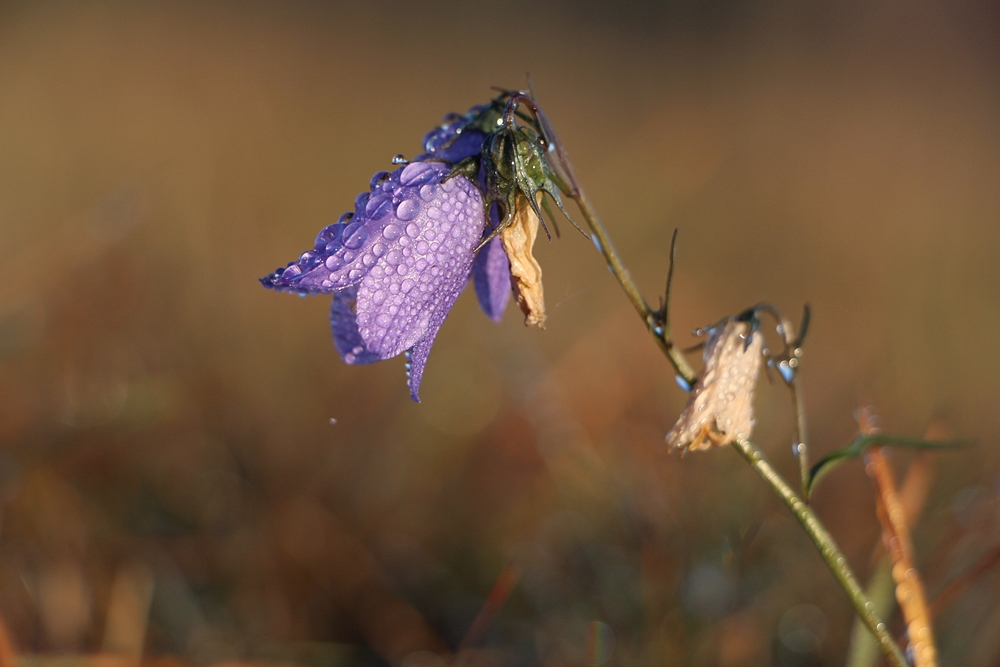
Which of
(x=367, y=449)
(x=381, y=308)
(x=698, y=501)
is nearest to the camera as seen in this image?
(x=381, y=308)

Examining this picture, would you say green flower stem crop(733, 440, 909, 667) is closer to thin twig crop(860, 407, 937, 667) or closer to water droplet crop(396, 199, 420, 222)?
thin twig crop(860, 407, 937, 667)

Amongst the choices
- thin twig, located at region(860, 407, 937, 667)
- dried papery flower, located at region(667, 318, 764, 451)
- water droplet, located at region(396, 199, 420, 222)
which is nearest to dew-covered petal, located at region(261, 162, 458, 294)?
water droplet, located at region(396, 199, 420, 222)

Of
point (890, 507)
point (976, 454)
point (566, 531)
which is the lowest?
point (976, 454)

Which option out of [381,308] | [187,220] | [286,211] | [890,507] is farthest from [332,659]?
[286,211]

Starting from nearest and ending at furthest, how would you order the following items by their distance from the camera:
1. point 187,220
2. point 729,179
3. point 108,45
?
point 187,220
point 729,179
point 108,45

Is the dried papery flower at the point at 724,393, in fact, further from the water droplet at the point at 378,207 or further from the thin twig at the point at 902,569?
the water droplet at the point at 378,207

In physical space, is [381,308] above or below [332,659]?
above

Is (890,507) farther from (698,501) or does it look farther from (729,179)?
(729,179)
